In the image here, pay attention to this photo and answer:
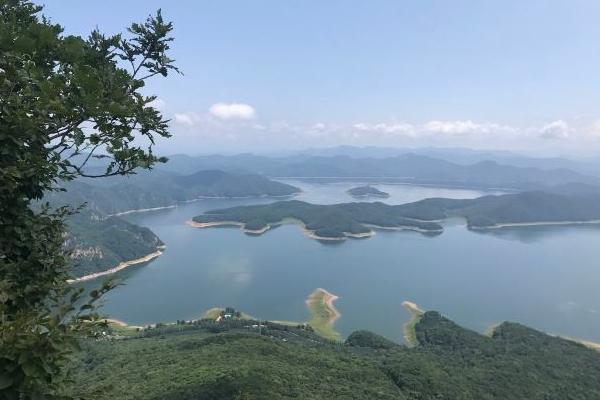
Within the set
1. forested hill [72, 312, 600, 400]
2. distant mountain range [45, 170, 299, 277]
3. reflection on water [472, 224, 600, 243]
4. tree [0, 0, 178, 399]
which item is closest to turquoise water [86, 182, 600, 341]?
reflection on water [472, 224, 600, 243]

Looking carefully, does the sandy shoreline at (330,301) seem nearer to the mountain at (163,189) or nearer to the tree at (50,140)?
the tree at (50,140)

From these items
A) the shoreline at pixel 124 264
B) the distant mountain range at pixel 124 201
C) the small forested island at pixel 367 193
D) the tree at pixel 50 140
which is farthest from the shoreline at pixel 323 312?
the small forested island at pixel 367 193

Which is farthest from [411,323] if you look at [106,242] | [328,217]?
[328,217]

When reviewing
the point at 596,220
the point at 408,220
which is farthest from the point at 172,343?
the point at 596,220

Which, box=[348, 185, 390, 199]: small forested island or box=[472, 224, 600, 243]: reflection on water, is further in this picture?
box=[348, 185, 390, 199]: small forested island

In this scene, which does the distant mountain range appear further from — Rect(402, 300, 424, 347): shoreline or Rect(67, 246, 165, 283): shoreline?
Rect(402, 300, 424, 347): shoreline

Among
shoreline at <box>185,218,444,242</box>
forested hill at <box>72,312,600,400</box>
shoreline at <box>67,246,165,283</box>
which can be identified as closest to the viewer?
forested hill at <box>72,312,600,400</box>

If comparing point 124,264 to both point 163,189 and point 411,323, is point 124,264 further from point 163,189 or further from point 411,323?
point 163,189

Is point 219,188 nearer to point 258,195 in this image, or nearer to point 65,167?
point 258,195
